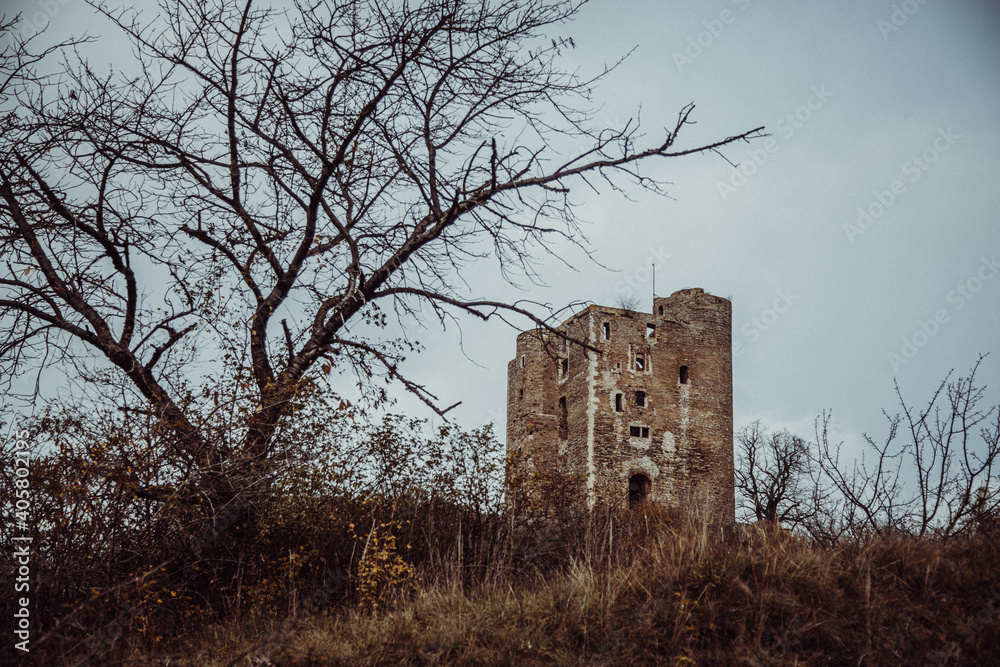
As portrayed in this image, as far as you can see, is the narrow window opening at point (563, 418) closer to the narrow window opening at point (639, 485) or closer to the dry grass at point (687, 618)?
the narrow window opening at point (639, 485)

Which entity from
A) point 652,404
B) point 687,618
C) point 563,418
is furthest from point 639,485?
point 687,618

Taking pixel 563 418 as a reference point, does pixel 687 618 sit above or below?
below

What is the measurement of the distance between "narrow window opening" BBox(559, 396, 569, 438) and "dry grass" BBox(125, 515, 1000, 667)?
22628mm

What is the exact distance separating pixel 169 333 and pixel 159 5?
2.81m

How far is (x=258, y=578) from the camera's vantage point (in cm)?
619

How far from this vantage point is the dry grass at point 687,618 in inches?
193

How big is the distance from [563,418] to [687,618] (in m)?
24.0

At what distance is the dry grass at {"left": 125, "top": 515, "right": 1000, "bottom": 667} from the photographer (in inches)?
193

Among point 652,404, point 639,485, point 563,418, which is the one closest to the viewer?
point 639,485

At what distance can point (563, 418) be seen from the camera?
29078 mm

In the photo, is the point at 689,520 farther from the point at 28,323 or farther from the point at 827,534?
the point at 28,323

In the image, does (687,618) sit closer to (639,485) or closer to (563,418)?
(639,485)

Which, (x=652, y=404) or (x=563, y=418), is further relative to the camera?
(x=563, y=418)

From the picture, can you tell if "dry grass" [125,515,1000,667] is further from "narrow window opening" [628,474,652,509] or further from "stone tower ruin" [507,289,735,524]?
"narrow window opening" [628,474,652,509]
